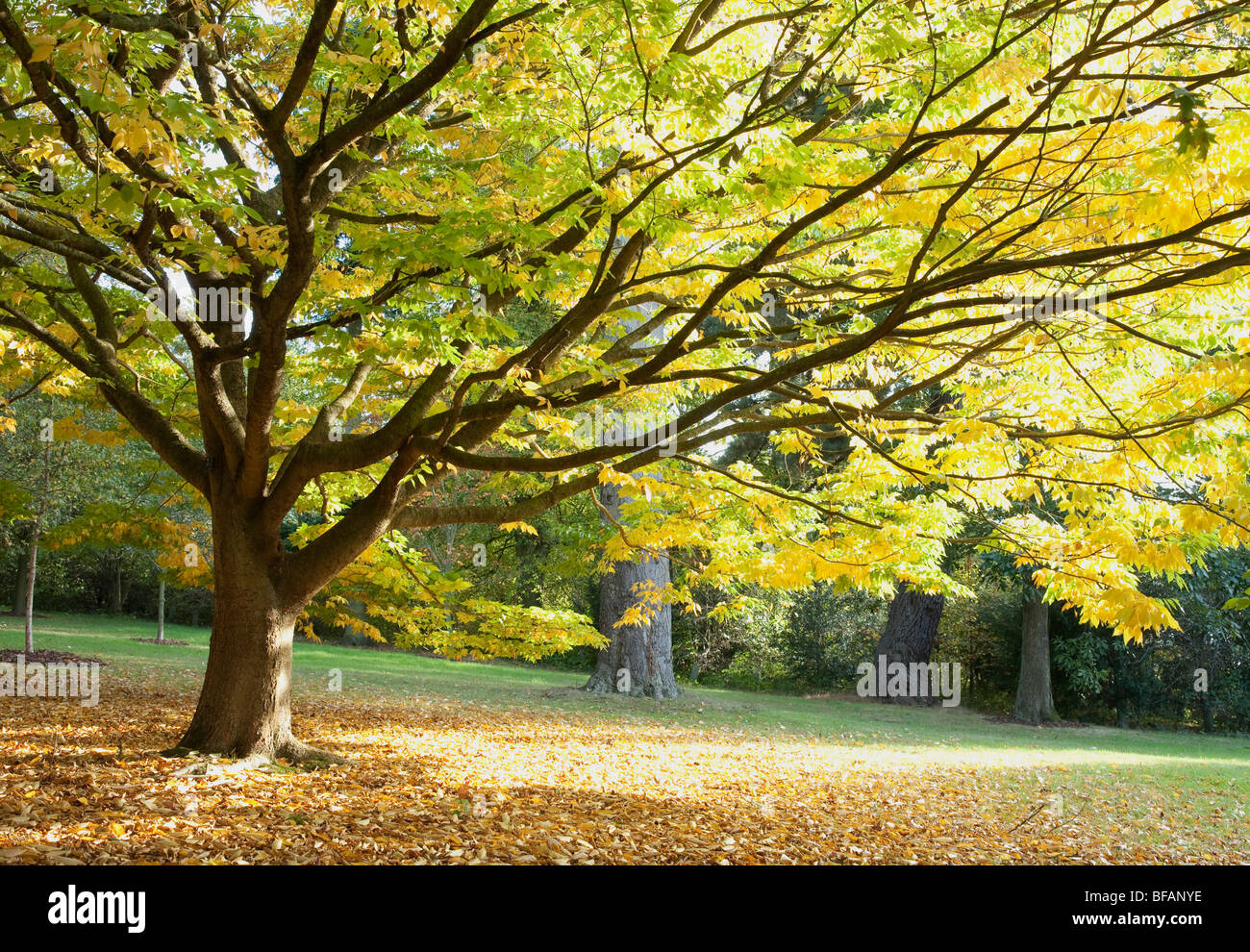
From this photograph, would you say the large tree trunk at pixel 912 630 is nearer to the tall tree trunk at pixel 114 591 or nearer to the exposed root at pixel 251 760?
the exposed root at pixel 251 760

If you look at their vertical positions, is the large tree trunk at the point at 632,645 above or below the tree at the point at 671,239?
below

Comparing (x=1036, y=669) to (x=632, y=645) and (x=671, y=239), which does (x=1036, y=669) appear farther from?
(x=671, y=239)

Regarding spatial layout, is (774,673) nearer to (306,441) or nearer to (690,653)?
(690,653)

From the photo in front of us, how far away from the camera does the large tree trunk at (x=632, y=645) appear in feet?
52.9

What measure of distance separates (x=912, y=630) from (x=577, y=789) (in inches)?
598

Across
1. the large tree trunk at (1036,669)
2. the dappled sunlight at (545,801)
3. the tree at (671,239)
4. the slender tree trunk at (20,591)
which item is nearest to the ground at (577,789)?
the dappled sunlight at (545,801)

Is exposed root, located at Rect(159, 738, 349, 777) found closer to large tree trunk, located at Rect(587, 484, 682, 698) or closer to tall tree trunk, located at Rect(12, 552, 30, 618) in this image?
large tree trunk, located at Rect(587, 484, 682, 698)

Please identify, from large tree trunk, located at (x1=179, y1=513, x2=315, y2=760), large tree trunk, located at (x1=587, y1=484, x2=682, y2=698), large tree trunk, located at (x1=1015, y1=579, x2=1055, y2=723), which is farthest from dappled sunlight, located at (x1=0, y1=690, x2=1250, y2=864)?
large tree trunk, located at (x1=1015, y1=579, x2=1055, y2=723)

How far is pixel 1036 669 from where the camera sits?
1902 cm

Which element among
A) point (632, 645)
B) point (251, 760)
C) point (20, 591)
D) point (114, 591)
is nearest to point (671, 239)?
point (251, 760)

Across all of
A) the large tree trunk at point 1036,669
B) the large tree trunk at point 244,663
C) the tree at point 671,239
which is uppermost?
the tree at point 671,239

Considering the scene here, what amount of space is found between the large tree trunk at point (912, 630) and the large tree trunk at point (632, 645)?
21.7 feet
